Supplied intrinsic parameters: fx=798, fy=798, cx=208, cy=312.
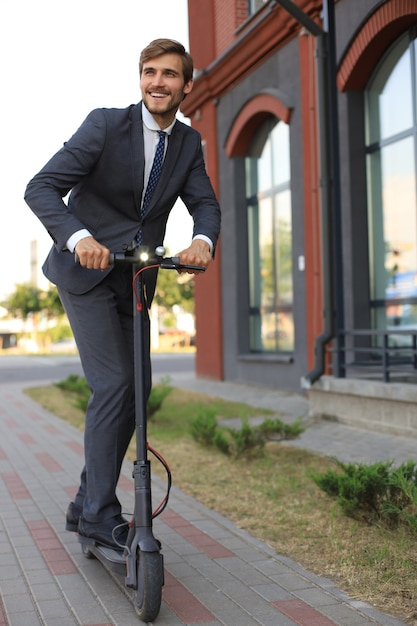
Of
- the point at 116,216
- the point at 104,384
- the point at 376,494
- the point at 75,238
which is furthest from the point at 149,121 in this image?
the point at 376,494

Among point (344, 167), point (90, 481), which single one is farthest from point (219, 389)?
point (90, 481)

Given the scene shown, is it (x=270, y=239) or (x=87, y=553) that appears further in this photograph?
(x=270, y=239)

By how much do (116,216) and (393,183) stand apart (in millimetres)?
7292

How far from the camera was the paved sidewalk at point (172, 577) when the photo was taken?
2941 millimetres

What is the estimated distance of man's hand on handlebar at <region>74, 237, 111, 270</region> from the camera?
111 inches

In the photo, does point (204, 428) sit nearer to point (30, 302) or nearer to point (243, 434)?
point (243, 434)

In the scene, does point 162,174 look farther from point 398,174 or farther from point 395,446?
point 398,174

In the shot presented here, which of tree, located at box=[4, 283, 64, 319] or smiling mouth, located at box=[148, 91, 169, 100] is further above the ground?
tree, located at box=[4, 283, 64, 319]

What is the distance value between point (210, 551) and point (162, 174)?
1818 mm

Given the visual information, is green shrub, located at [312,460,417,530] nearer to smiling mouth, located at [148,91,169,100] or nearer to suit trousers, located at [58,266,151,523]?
suit trousers, located at [58,266,151,523]

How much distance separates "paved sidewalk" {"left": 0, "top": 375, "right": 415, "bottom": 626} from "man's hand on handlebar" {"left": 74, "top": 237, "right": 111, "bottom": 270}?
4.22ft

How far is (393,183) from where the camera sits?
10.0 m

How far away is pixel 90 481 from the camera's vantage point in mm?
3285

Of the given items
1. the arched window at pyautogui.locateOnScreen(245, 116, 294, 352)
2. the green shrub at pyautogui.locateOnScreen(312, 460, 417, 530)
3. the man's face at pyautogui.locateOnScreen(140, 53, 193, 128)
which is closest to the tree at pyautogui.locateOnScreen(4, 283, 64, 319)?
the arched window at pyautogui.locateOnScreen(245, 116, 294, 352)
